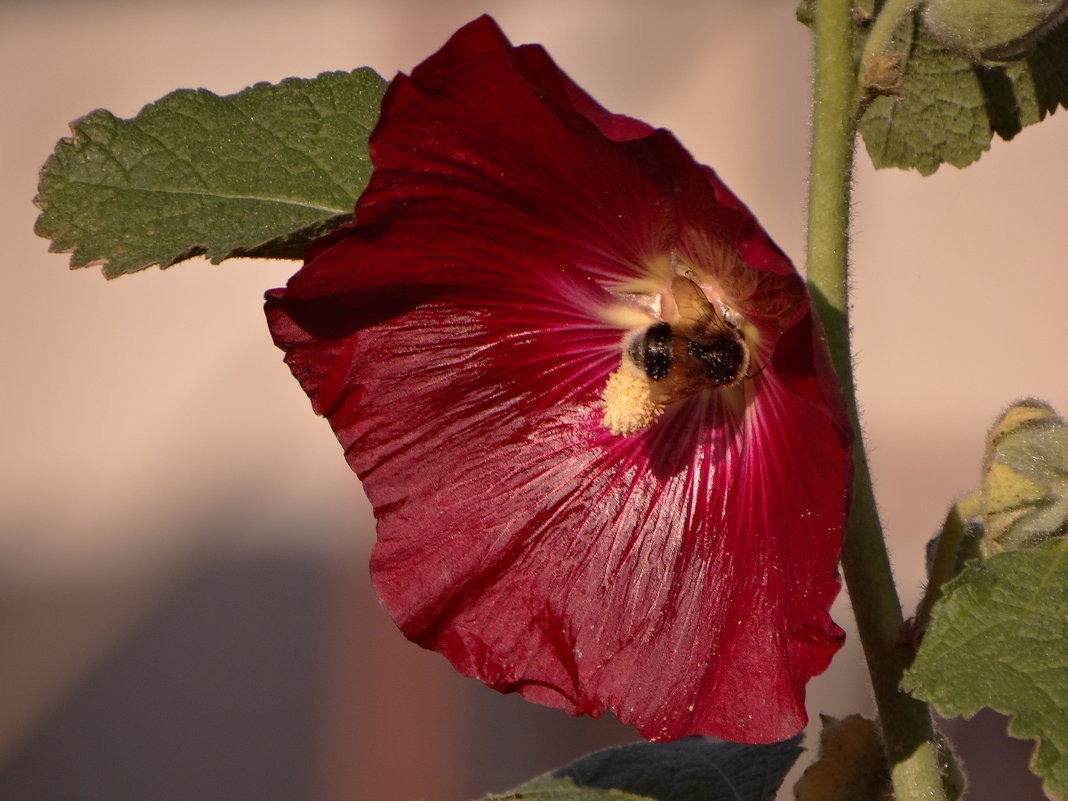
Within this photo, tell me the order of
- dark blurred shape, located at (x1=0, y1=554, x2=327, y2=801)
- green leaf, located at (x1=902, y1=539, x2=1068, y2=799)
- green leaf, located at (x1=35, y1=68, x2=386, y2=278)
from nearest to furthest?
green leaf, located at (x1=902, y1=539, x2=1068, y2=799) → green leaf, located at (x1=35, y1=68, x2=386, y2=278) → dark blurred shape, located at (x1=0, y1=554, x2=327, y2=801)

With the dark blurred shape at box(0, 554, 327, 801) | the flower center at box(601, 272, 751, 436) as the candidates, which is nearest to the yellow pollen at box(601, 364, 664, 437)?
the flower center at box(601, 272, 751, 436)

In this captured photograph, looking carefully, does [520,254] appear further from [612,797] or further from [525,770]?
[525,770]

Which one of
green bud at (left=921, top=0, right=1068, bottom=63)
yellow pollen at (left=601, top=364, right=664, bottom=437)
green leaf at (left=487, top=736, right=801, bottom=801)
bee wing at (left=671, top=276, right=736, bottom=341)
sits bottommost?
green leaf at (left=487, top=736, right=801, bottom=801)

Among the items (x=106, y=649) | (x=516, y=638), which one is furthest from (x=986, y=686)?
(x=106, y=649)

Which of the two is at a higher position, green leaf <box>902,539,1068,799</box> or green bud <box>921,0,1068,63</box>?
green bud <box>921,0,1068,63</box>

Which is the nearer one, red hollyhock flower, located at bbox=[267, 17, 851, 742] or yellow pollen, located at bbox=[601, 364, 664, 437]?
red hollyhock flower, located at bbox=[267, 17, 851, 742]

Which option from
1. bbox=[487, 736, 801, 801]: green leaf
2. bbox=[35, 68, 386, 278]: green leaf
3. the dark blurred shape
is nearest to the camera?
bbox=[35, 68, 386, 278]: green leaf

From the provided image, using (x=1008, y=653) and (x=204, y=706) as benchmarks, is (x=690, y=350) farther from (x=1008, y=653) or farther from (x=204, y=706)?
(x=204, y=706)

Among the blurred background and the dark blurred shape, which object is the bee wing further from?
the dark blurred shape

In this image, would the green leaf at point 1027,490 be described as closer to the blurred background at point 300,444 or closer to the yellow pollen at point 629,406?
the yellow pollen at point 629,406
